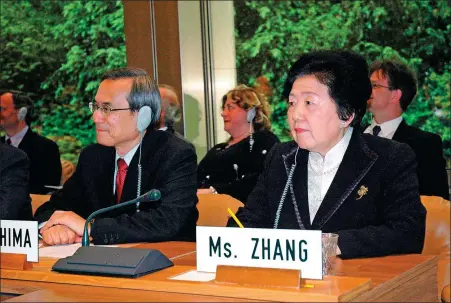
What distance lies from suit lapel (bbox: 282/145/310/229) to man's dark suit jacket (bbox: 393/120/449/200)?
195 centimetres

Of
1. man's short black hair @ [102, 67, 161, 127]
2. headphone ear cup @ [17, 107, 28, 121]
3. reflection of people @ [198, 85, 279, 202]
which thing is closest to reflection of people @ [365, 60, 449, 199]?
reflection of people @ [198, 85, 279, 202]

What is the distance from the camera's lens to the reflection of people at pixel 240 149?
5.91 meters

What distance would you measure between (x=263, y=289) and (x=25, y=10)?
6.40 m

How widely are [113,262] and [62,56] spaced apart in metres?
5.74

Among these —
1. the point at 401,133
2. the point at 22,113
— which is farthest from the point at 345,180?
the point at 22,113

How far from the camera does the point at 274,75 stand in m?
7.12

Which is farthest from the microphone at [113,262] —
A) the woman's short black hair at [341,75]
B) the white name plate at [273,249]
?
the woman's short black hair at [341,75]

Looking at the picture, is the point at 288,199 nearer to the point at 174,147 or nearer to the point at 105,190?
the point at 174,147

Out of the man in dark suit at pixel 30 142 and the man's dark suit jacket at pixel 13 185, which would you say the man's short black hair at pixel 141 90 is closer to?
the man's dark suit jacket at pixel 13 185

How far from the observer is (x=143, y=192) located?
3.50m

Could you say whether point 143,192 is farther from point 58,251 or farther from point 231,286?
point 231,286

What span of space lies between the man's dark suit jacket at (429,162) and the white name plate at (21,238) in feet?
9.27

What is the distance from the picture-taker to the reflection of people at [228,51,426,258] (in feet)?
9.31

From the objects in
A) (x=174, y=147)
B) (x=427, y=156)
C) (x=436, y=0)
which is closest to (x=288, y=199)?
(x=174, y=147)
